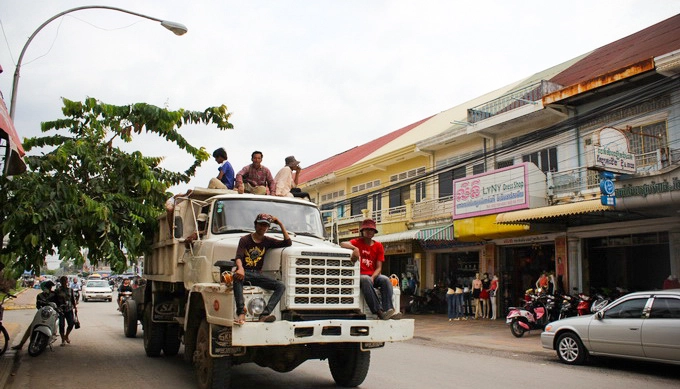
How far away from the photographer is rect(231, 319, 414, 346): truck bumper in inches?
240

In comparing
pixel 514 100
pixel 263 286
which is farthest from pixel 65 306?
pixel 514 100

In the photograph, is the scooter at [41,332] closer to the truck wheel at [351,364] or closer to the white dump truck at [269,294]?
the white dump truck at [269,294]

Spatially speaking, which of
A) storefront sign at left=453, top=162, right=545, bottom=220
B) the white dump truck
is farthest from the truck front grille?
storefront sign at left=453, top=162, right=545, bottom=220

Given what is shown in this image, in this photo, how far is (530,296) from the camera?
16062 mm

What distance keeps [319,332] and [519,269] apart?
1587 centimetres

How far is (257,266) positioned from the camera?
6965 millimetres

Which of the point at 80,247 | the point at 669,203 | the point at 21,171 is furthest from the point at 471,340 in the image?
the point at 21,171

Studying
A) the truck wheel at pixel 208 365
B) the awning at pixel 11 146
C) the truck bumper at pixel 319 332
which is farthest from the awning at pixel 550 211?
the awning at pixel 11 146

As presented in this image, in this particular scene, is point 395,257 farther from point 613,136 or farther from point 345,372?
point 345,372

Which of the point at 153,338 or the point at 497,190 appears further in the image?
the point at 497,190

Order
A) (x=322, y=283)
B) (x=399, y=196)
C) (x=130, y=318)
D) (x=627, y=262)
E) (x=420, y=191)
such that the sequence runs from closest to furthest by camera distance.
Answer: (x=322, y=283), (x=130, y=318), (x=627, y=262), (x=420, y=191), (x=399, y=196)

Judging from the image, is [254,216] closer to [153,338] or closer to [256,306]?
[256,306]

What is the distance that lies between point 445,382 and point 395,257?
2018 centimetres

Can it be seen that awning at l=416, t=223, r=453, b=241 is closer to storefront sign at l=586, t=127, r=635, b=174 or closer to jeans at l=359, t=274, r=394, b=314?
storefront sign at l=586, t=127, r=635, b=174
